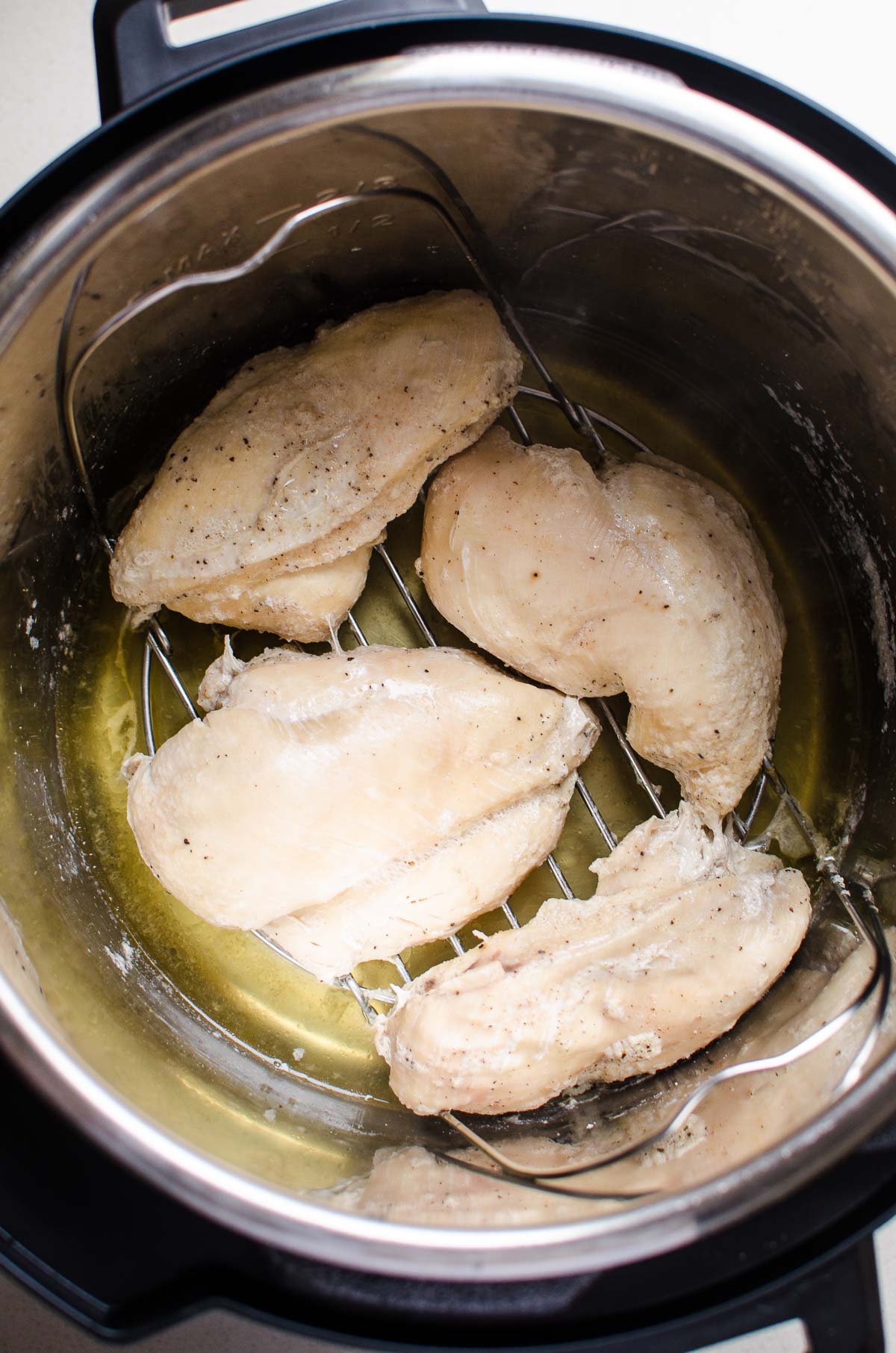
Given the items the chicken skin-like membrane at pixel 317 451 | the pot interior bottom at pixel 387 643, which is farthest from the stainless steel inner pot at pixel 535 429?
the chicken skin-like membrane at pixel 317 451

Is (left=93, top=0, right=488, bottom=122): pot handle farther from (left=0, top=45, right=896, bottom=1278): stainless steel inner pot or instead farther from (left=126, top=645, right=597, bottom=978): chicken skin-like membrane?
(left=126, top=645, right=597, bottom=978): chicken skin-like membrane

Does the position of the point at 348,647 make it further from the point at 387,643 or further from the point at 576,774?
the point at 576,774

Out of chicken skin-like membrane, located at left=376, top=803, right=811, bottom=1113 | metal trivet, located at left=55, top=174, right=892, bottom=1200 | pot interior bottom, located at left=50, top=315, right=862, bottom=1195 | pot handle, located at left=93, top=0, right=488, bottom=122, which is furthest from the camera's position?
pot interior bottom, located at left=50, top=315, right=862, bottom=1195

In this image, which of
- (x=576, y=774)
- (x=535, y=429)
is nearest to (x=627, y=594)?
(x=576, y=774)

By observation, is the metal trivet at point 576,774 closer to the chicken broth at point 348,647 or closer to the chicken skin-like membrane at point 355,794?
the chicken broth at point 348,647

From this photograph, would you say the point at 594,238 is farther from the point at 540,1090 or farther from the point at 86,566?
the point at 540,1090

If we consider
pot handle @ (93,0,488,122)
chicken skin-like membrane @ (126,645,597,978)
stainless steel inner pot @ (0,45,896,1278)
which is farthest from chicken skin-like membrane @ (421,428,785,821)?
pot handle @ (93,0,488,122)
